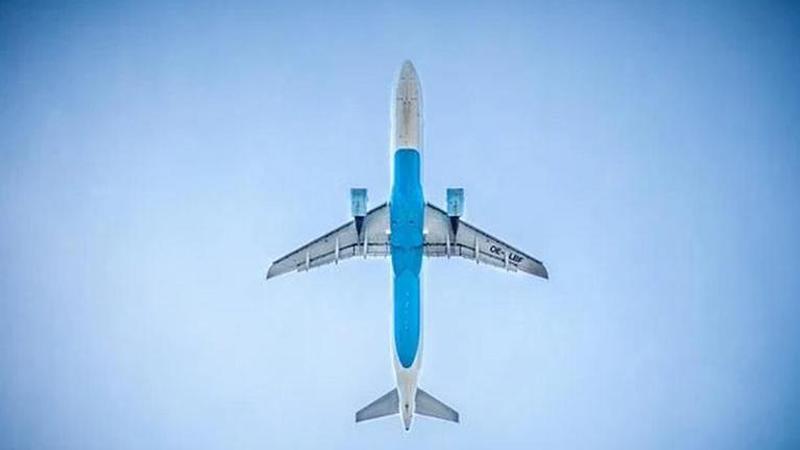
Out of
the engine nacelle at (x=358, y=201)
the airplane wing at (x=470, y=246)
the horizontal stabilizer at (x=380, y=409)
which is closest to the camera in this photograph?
the engine nacelle at (x=358, y=201)

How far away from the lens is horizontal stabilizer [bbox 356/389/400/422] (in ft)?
157

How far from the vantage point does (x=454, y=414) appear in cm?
4816

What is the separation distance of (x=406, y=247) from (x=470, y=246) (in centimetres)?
634

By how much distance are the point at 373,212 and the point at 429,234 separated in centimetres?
385

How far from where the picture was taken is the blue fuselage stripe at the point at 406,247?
40.1 meters

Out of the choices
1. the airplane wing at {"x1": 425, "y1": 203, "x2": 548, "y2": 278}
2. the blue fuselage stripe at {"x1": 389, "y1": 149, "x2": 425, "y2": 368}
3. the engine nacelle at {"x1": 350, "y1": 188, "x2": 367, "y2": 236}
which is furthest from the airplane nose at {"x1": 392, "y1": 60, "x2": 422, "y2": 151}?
the airplane wing at {"x1": 425, "y1": 203, "x2": 548, "y2": 278}

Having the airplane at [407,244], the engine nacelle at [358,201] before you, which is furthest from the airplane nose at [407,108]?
the engine nacelle at [358,201]

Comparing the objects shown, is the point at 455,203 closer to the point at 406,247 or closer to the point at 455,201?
the point at 455,201

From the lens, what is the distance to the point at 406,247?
4144 centimetres

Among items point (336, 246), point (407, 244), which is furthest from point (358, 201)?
point (336, 246)

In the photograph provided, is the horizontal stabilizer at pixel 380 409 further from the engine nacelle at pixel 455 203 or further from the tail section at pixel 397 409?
the engine nacelle at pixel 455 203

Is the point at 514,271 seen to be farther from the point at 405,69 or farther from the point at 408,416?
the point at 405,69

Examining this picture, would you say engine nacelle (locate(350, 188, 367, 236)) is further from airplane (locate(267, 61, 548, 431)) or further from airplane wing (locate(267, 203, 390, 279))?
airplane wing (locate(267, 203, 390, 279))

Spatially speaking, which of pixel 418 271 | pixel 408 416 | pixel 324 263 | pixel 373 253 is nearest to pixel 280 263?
pixel 324 263
